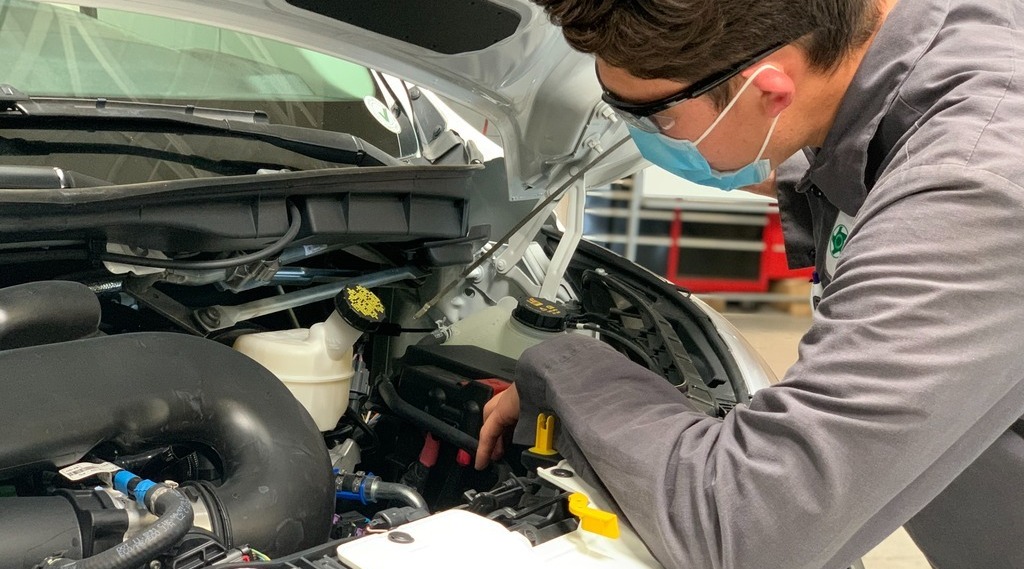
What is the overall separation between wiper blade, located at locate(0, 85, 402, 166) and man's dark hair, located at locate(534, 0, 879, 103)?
548 mm

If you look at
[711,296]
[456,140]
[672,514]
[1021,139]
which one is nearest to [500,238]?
[456,140]

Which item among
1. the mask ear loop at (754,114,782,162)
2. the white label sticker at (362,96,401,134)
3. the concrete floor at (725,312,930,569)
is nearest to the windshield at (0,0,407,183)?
the white label sticker at (362,96,401,134)

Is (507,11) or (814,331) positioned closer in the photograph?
(814,331)

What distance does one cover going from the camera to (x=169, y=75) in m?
1.32

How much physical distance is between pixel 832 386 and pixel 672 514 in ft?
0.62

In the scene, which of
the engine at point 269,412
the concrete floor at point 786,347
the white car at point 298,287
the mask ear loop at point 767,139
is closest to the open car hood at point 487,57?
the white car at point 298,287

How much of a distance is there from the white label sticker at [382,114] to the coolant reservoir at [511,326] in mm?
375

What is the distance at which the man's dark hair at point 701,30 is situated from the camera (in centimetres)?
82

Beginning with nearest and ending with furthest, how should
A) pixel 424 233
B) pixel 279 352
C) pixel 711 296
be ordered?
pixel 279 352
pixel 424 233
pixel 711 296

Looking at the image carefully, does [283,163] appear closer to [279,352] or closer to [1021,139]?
[279,352]

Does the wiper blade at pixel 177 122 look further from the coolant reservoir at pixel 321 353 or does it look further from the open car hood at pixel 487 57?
the coolant reservoir at pixel 321 353

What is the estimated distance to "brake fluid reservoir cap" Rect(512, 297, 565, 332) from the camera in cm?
144

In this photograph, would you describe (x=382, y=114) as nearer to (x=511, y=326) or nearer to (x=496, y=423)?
(x=511, y=326)

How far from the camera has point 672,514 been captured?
2.60 feet
